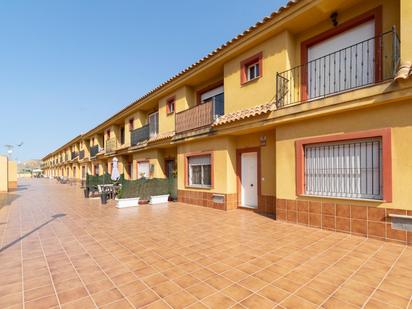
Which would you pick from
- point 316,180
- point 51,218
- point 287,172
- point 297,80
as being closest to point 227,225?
point 287,172

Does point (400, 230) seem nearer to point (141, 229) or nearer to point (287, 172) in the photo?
point (287, 172)

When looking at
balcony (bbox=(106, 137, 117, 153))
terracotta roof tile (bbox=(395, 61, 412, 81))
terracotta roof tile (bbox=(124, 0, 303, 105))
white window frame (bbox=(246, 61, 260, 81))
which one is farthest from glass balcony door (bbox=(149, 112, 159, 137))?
terracotta roof tile (bbox=(395, 61, 412, 81))

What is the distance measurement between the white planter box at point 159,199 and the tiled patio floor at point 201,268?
4885mm

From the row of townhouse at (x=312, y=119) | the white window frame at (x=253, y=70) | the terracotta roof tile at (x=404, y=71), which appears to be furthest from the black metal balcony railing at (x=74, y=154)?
the terracotta roof tile at (x=404, y=71)

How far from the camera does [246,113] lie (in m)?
8.41

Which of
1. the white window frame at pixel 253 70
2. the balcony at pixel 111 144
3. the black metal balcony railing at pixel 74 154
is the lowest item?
the black metal balcony railing at pixel 74 154

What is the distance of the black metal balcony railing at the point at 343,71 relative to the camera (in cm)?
589

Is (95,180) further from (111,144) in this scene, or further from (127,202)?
(111,144)

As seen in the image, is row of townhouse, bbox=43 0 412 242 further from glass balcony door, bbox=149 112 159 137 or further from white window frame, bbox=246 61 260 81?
glass balcony door, bbox=149 112 159 137

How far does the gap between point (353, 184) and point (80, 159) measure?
34.9 meters

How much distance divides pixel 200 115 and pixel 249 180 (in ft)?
12.6

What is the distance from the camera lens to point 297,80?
25.4 ft

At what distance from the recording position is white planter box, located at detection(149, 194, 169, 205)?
1197cm

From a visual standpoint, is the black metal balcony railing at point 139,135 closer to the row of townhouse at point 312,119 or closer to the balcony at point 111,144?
the row of townhouse at point 312,119
